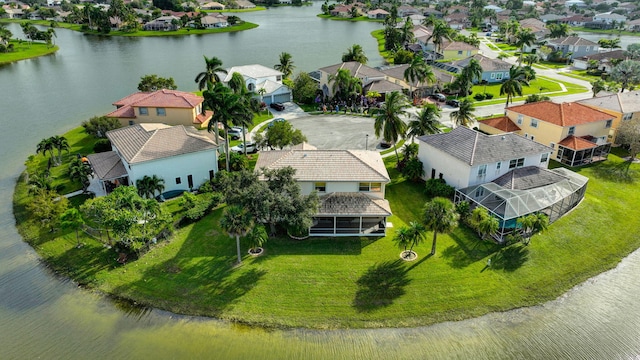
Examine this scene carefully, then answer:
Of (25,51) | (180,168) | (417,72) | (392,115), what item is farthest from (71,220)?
(25,51)

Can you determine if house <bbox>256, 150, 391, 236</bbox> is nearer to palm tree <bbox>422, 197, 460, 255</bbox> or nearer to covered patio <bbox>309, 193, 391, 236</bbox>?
covered patio <bbox>309, 193, 391, 236</bbox>

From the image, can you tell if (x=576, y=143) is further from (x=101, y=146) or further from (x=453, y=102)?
(x=101, y=146)

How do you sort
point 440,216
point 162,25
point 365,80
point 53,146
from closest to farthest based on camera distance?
point 440,216 → point 53,146 → point 365,80 → point 162,25

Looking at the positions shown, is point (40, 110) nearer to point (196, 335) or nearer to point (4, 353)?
point (4, 353)

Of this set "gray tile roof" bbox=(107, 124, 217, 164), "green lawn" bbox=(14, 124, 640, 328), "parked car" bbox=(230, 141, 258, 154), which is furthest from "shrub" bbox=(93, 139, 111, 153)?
"parked car" bbox=(230, 141, 258, 154)

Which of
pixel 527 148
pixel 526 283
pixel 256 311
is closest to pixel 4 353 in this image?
pixel 256 311

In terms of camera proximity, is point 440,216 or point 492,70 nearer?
point 440,216

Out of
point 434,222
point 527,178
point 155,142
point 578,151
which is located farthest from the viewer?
point 578,151
